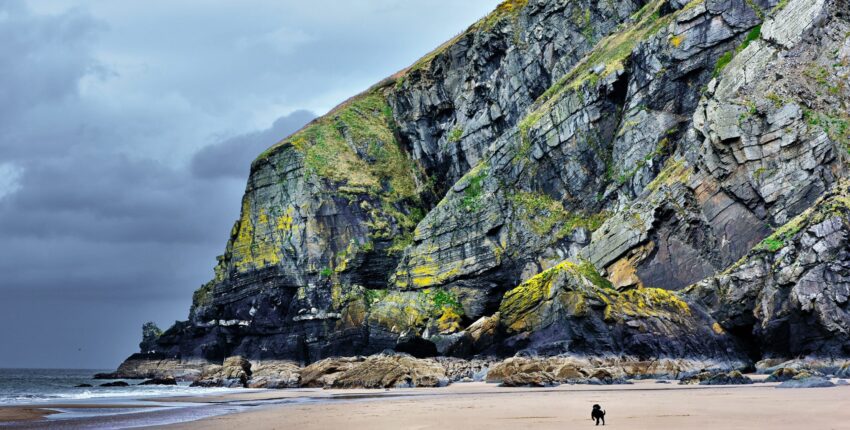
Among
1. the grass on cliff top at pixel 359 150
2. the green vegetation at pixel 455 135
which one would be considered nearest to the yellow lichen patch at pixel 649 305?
the green vegetation at pixel 455 135

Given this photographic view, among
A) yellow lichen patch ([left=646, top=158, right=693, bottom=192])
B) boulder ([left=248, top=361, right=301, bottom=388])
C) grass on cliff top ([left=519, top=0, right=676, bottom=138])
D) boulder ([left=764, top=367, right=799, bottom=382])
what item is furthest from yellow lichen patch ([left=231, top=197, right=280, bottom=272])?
boulder ([left=764, top=367, right=799, bottom=382])

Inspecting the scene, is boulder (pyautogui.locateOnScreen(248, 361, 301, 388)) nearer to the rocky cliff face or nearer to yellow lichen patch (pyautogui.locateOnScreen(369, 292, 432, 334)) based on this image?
the rocky cliff face

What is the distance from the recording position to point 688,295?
41.1 meters

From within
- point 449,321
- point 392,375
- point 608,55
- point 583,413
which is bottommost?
A: point 583,413

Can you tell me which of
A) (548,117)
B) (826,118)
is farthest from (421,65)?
(826,118)

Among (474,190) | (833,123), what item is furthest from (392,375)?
(474,190)

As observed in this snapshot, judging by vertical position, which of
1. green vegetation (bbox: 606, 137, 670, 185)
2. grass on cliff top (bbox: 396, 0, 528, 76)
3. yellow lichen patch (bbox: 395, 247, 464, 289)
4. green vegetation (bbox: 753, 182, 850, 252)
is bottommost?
green vegetation (bbox: 753, 182, 850, 252)

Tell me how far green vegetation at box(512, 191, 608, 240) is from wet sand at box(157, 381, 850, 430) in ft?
129

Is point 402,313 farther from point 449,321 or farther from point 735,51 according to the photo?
point 735,51

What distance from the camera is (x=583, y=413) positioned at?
651 inches

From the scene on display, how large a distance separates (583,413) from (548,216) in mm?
47939

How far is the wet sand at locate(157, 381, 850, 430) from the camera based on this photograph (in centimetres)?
1365

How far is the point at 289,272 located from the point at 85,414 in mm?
55349

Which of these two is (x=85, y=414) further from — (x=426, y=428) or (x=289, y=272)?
(x=289, y=272)
